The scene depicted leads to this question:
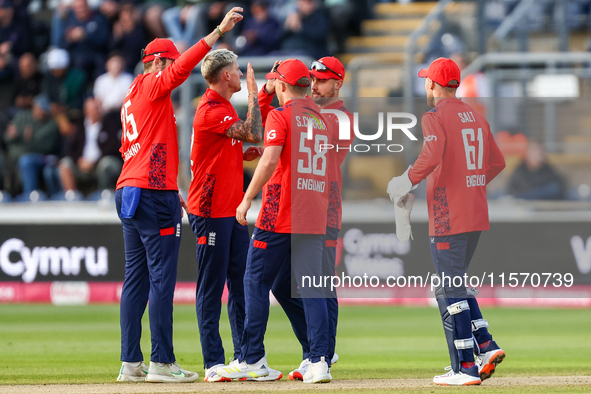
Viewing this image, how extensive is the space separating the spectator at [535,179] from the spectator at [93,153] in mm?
6371

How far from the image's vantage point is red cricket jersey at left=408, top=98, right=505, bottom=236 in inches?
255

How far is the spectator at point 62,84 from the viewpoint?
53.0ft

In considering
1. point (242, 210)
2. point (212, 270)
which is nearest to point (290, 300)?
point (212, 270)

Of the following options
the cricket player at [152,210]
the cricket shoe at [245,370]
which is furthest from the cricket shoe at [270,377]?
the cricket player at [152,210]

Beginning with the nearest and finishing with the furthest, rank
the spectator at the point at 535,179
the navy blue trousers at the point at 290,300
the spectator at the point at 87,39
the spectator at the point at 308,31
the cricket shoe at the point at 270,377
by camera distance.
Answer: the cricket shoe at the point at 270,377, the navy blue trousers at the point at 290,300, the spectator at the point at 535,179, the spectator at the point at 308,31, the spectator at the point at 87,39

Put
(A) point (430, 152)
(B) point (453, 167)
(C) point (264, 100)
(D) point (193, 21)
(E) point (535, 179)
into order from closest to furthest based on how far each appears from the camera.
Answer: (A) point (430, 152), (B) point (453, 167), (C) point (264, 100), (E) point (535, 179), (D) point (193, 21)

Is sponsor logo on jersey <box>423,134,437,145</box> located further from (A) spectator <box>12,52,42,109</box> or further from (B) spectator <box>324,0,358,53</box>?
(A) spectator <box>12,52,42,109</box>

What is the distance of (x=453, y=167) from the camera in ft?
21.5

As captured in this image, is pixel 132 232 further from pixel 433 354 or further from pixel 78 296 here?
pixel 78 296

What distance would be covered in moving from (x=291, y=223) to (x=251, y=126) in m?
0.81

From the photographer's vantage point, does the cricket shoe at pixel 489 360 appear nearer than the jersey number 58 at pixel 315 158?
Yes

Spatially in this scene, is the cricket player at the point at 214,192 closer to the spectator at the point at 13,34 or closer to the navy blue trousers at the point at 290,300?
the navy blue trousers at the point at 290,300

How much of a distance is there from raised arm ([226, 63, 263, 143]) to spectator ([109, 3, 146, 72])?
9.74m

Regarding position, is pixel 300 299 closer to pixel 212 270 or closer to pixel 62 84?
pixel 212 270
